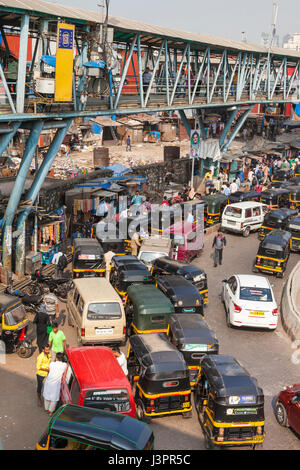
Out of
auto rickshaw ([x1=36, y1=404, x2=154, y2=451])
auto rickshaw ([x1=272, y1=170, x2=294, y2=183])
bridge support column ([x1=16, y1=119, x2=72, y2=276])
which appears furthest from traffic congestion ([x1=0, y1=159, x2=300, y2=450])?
auto rickshaw ([x1=272, y1=170, x2=294, y2=183])

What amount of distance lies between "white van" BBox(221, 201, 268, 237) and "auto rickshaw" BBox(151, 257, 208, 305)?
8.84 m

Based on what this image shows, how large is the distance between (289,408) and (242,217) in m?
17.2

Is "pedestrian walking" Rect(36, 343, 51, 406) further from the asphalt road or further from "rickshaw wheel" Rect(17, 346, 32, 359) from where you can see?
"rickshaw wheel" Rect(17, 346, 32, 359)

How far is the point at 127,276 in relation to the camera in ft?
59.5

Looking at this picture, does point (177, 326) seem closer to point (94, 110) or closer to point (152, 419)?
point (152, 419)

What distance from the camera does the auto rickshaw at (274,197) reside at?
32188mm

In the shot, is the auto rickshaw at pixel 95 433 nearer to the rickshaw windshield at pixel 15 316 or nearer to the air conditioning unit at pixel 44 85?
the rickshaw windshield at pixel 15 316

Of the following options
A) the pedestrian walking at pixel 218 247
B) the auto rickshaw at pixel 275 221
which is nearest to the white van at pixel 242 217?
the auto rickshaw at pixel 275 221

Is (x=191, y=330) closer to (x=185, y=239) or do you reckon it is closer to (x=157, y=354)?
(x=157, y=354)

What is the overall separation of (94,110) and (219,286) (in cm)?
885

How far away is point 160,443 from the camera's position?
439 inches

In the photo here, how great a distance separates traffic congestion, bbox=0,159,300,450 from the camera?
1078cm

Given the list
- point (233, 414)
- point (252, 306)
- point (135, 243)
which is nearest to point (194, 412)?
point (233, 414)

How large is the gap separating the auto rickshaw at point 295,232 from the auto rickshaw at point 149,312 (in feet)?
40.8
